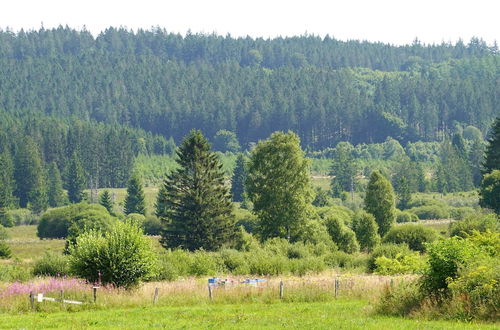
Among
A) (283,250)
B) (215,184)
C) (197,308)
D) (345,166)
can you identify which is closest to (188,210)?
(215,184)

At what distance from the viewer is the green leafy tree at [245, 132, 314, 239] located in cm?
7562

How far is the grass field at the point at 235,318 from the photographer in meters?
26.7

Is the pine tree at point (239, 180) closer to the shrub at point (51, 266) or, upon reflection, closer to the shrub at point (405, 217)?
the shrub at point (405, 217)

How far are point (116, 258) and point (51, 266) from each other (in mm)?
11203

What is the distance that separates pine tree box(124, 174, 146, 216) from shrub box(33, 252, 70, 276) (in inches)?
3925

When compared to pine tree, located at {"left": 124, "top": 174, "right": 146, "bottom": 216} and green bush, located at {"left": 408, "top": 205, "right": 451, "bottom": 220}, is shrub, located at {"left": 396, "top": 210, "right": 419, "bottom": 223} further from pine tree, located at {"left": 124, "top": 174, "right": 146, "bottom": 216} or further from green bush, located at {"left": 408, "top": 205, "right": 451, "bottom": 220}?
pine tree, located at {"left": 124, "top": 174, "right": 146, "bottom": 216}

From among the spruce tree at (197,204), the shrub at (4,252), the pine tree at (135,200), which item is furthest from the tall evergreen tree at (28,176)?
the spruce tree at (197,204)

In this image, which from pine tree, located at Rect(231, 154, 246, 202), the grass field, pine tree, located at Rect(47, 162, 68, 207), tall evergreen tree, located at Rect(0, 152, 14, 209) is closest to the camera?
the grass field

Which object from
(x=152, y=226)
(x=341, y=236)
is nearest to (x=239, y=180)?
(x=152, y=226)

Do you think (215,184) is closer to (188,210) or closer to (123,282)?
(188,210)

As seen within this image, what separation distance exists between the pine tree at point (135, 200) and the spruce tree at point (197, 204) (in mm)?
59105

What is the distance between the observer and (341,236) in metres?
74.2

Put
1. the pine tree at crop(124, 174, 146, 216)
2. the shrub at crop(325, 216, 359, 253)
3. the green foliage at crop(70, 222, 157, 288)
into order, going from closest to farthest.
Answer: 1. the green foliage at crop(70, 222, 157, 288)
2. the shrub at crop(325, 216, 359, 253)
3. the pine tree at crop(124, 174, 146, 216)

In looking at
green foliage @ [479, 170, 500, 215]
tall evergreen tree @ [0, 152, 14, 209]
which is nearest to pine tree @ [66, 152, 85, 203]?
tall evergreen tree @ [0, 152, 14, 209]
